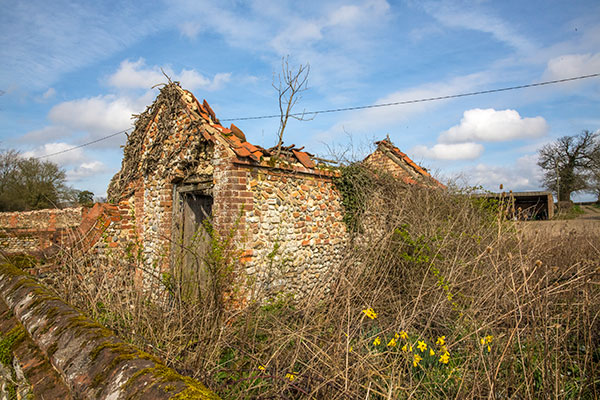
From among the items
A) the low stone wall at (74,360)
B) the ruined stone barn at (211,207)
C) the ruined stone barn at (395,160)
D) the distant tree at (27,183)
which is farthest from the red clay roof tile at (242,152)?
the distant tree at (27,183)

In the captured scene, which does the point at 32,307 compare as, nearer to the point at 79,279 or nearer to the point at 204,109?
the point at 79,279

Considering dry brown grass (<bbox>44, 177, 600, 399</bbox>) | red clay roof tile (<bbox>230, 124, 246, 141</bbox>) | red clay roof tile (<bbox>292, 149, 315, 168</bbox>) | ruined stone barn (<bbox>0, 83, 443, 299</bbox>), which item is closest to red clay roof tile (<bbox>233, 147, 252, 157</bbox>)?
ruined stone barn (<bbox>0, 83, 443, 299</bbox>)

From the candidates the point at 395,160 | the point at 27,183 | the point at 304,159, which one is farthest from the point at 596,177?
the point at 27,183

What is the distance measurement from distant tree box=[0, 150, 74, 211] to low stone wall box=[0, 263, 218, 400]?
88.0 ft

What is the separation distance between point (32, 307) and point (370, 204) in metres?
5.96

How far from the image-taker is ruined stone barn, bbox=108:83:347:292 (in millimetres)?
5211

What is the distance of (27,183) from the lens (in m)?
25.9

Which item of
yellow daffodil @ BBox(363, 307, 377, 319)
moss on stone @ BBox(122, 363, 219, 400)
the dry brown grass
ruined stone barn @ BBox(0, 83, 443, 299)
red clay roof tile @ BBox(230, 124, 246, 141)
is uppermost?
red clay roof tile @ BBox(230, 124, 246, 141)

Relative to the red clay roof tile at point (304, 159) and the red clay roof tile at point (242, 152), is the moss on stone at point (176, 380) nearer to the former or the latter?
the red clay roof tile at point (242, 152)

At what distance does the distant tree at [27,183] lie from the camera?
24219mm

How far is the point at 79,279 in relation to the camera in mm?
3797

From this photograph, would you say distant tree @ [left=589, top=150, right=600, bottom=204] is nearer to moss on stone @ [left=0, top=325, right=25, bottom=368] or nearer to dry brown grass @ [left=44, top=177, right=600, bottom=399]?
dry brown grass @ [left=44, top=177, right=600, bottom=399]

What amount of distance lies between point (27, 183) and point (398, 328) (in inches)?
1261

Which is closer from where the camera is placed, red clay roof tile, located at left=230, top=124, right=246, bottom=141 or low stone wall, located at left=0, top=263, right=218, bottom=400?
low stone wall, located at left=0, top=263, right=218, bottom=400
